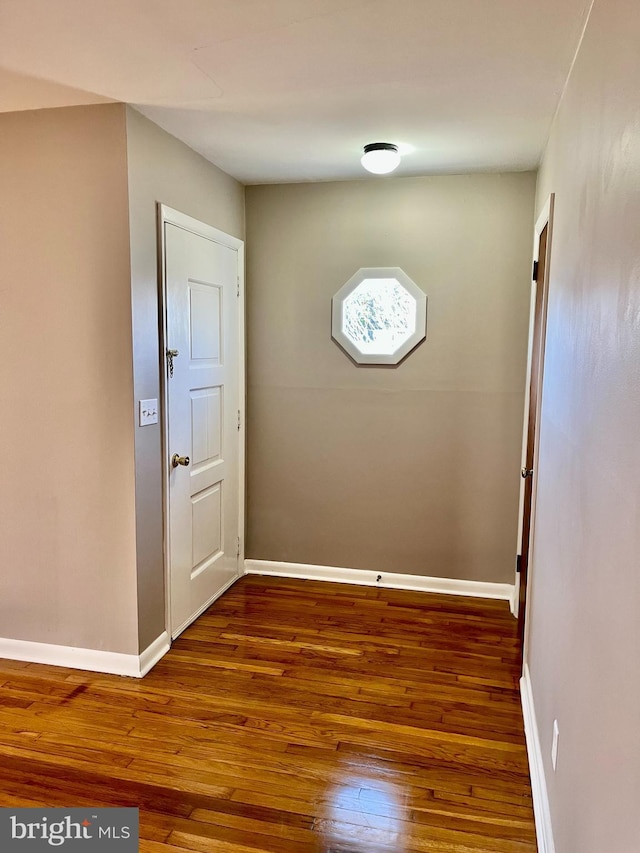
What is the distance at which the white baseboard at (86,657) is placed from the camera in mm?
2711

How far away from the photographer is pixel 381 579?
12.3ft

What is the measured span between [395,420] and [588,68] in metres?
2.20

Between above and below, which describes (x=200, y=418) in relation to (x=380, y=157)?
below

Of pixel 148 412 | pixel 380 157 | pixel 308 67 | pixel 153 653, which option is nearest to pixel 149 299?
pixel 148 412

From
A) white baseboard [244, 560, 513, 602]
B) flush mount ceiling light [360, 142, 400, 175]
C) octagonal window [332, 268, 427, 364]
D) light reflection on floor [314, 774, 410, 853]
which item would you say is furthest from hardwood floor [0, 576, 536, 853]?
flush mount ceiling light [360, 142, 400, 175]

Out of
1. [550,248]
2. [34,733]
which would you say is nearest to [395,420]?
[550,248]

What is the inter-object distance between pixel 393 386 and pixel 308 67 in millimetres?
1888

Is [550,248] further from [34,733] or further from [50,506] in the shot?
[34,733]

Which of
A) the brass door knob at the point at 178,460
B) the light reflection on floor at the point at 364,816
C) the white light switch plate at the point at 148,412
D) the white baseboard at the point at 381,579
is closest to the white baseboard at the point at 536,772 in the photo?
the light reflection on floor at the point at 364,816

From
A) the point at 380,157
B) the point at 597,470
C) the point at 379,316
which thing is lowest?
the point at 597,470

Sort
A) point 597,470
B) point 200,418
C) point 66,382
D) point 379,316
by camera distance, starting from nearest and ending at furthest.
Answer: point 597,470 → point 66,382 → point 200,418 → point 379,316

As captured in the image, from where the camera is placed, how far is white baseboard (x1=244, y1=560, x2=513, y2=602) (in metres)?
3.61

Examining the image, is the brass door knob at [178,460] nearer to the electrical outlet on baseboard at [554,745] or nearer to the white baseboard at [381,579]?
the white baseboard at [381,579]

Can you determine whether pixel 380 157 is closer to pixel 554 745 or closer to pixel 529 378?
pixel 529 378
